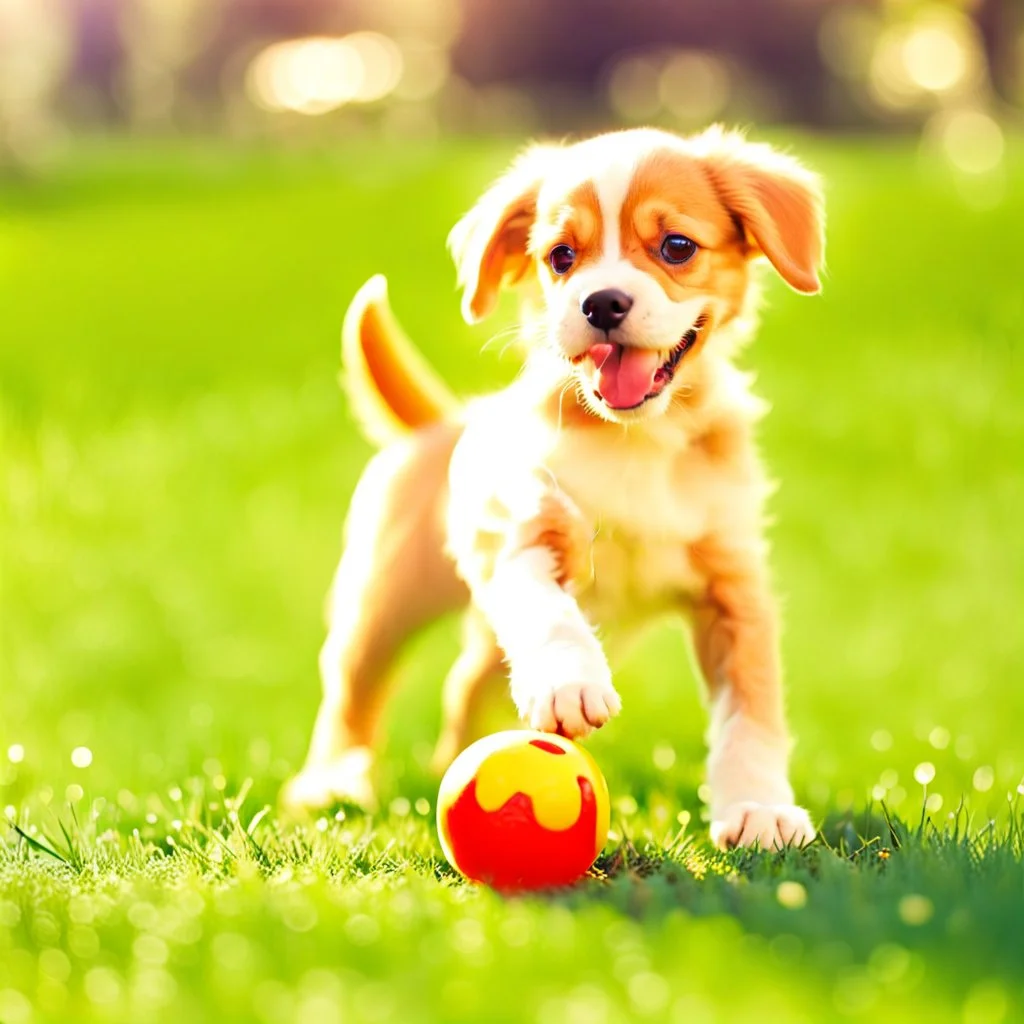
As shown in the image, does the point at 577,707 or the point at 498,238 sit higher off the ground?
the point at 498,238

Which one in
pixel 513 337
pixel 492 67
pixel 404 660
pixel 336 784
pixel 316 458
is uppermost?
pixel 492 67

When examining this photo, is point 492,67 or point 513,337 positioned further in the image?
point 492,67

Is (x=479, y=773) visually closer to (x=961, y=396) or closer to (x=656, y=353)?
(x=656, y=353)

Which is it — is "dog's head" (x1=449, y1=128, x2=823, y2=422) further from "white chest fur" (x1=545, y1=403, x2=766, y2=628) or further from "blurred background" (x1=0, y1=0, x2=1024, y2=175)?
"blurred background" (x1=0, y1=0, x2=1024, y2=175)

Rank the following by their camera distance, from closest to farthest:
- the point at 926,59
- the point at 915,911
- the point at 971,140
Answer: the point at 915,911 → the point at 971,140 → the point at 926,59

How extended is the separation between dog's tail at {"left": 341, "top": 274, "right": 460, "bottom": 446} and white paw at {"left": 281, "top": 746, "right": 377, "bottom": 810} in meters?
0.88

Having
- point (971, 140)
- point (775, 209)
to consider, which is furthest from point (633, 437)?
point (971, 140)

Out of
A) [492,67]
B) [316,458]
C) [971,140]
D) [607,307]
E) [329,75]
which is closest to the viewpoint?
[607,307]

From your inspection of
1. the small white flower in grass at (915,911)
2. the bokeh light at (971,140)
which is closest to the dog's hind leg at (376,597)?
the small white flower in grass at (915,911)

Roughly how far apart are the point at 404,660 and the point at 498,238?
1.24m

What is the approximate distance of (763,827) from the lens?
323 centimetres

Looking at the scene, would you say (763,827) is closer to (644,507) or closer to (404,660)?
(644,507)

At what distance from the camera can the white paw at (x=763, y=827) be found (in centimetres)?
322

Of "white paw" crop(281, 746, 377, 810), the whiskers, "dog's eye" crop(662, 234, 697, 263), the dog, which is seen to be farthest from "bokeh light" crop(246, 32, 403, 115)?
"dog's eye" crop(662, 234, 697, 263)
